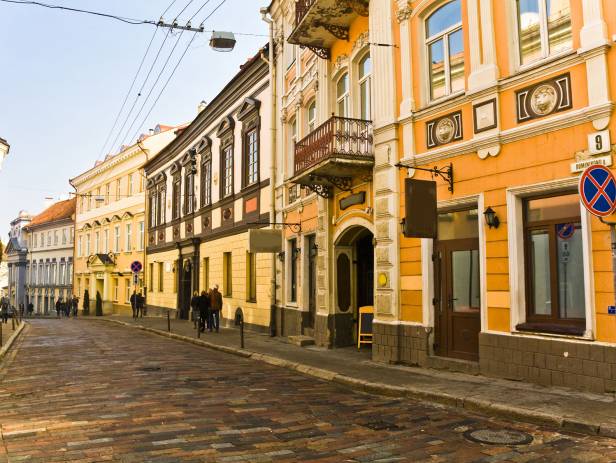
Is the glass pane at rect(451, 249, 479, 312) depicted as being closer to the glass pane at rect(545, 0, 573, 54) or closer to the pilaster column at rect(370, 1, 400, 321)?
the pilaster column at rect(370, 1, 400, 321)

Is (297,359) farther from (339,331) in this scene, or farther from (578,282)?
(578,282)

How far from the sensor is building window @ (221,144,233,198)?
23973 mm

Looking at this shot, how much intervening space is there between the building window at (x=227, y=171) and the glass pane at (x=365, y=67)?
10.7 m

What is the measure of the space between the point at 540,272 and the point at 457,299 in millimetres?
1896

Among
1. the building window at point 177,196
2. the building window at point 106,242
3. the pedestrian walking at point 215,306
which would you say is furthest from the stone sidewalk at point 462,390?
the building window at point 106,242

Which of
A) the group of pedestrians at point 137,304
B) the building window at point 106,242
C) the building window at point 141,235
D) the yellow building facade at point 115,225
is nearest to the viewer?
the group of pedestrians at point 137,304

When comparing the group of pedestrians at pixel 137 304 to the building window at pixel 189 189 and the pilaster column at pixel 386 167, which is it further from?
the pilaster column at pixel 386 167

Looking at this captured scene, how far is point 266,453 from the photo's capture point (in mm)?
5578

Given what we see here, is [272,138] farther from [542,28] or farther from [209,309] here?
[542,28]

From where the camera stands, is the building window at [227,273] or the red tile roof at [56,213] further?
the red tile roof at [56,213]

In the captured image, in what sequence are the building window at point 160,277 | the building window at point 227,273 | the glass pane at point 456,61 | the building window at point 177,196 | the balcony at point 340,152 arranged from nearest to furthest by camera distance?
the glass pane at point 456,61
the balcony at point 340,152
the building window at point 227,273
the building window at point 177,196
the building window at point 160,277

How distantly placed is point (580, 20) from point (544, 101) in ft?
4.09

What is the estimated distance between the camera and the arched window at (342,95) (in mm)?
14719

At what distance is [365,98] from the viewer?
14.0m
